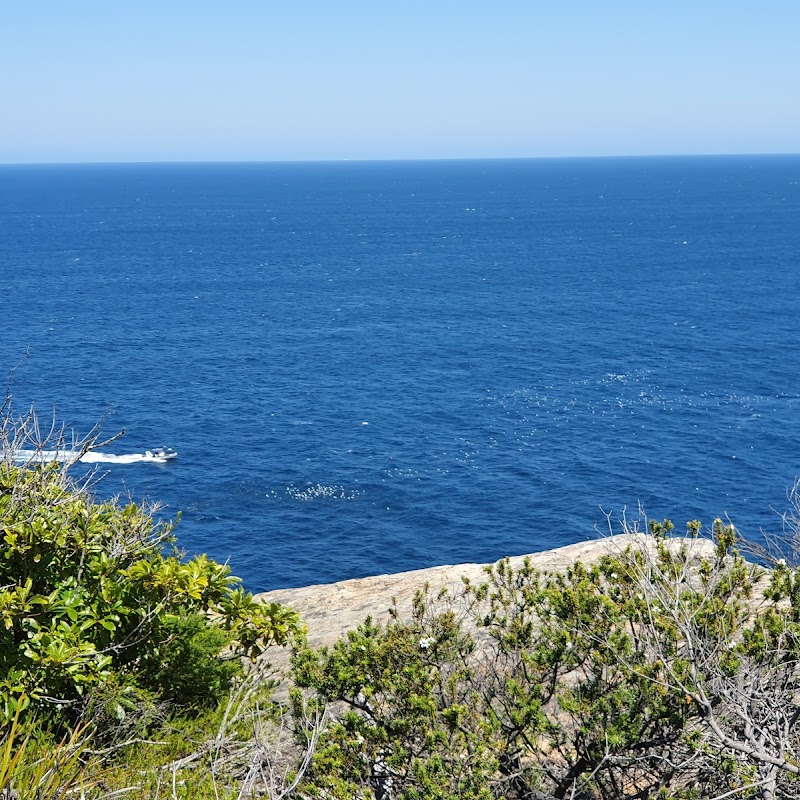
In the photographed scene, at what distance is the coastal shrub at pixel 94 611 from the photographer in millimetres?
13609

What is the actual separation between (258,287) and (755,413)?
90517mm

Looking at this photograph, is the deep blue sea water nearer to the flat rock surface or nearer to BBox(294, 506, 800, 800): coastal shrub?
the flat rock surface

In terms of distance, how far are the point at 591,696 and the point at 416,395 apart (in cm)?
7675

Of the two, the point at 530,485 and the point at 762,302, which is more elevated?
the point at 762,302

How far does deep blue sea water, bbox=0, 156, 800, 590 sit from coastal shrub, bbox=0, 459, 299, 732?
14327mm

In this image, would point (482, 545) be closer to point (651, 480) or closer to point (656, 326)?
point (651, 480)

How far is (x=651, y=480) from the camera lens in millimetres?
67625

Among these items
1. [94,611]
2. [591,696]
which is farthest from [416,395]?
[591,696]

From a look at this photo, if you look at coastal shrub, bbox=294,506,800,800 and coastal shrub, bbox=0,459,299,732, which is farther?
coastal shrub, bbox=0,459,299,732

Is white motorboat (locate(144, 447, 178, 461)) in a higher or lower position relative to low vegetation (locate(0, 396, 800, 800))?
lower

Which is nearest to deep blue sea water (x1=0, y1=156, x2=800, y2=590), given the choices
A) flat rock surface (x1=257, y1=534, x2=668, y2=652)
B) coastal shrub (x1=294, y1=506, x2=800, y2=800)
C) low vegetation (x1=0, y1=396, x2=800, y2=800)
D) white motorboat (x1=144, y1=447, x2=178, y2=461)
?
white motorboat (x1=144, y1=447, x2=178, y2=461)

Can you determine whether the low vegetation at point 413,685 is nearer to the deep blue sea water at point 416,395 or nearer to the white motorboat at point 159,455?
the deep blue sea water at point 416,395

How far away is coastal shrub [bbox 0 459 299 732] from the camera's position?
1361 cm

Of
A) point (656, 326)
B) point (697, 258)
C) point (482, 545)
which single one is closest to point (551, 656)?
point (482, 545)
